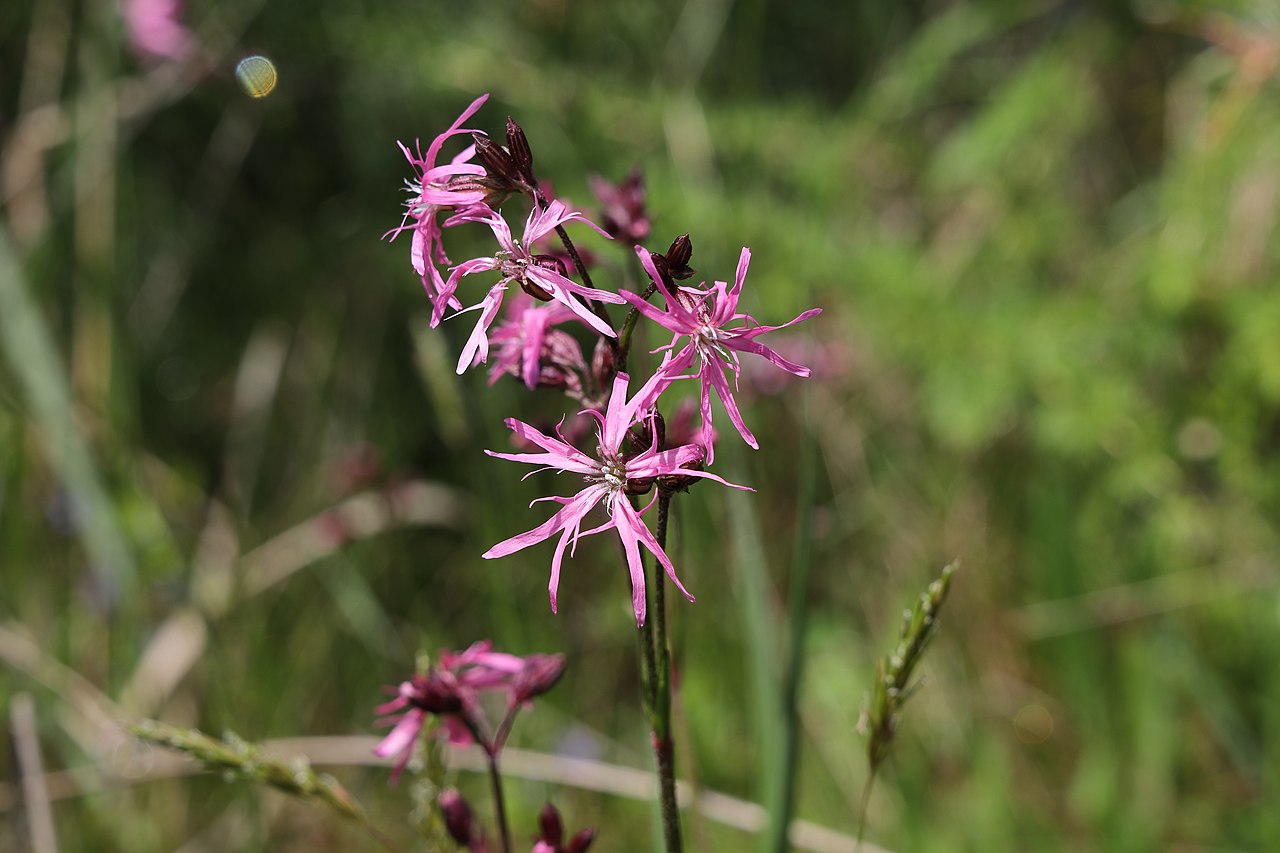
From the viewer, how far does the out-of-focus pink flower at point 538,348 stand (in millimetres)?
1094

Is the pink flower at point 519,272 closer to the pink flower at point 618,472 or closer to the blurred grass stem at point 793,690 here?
the pink flower at point 618,472

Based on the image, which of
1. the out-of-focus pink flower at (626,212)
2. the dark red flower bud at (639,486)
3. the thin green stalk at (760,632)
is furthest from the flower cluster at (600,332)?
the thin green stalk at (760,632)

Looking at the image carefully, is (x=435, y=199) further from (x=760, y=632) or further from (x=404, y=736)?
(x=760, y=632)

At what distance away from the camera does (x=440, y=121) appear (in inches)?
158

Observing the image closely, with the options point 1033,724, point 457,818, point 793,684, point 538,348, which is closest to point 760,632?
point 793,684

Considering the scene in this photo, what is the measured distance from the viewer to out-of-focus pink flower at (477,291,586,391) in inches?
43.1

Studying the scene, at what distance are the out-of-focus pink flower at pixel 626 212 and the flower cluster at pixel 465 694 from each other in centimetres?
54

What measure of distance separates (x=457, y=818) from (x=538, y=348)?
1.87 feet

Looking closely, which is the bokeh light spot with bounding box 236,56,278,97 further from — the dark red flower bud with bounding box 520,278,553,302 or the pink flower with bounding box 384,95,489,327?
the dark red flower bud with bounding box 520,278,553,302

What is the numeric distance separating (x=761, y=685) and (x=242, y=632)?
2207 millimetres

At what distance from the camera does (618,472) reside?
1036 mm

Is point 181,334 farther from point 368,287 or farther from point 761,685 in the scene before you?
point 761,685

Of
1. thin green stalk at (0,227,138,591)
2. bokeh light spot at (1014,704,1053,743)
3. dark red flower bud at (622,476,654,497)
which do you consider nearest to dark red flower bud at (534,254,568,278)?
dark red flower bud at (622,476,654,497)

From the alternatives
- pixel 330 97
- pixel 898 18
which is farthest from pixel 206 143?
pixel 898 18
